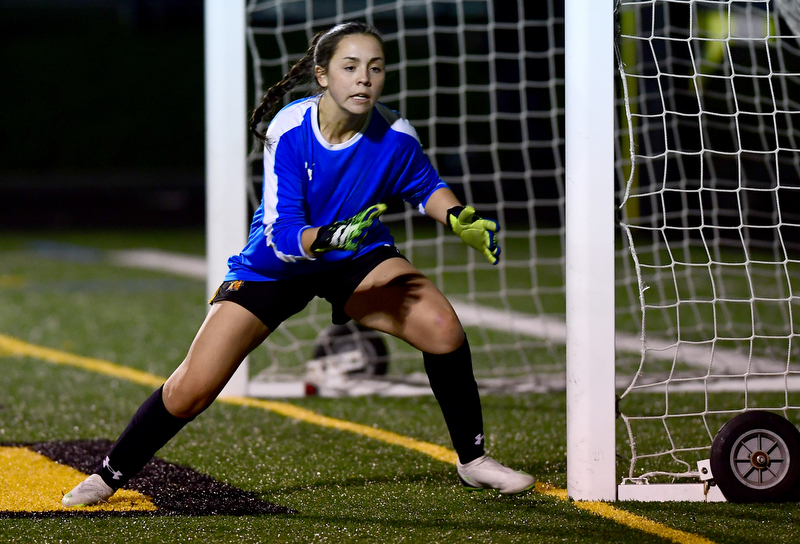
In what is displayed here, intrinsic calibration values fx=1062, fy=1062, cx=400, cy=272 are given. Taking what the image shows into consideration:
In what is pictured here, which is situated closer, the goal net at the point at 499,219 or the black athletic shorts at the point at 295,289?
the black athletic shorts at the point at 295,289

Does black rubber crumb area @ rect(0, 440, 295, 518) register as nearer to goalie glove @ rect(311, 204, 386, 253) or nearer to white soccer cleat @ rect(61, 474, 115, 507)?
white soccer cleat @ rect(61, 474, 115, 507)

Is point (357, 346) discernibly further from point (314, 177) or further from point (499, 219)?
point (499, 219)

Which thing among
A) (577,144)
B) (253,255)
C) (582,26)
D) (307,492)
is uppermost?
(582,26)

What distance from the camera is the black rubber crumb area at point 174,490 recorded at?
3.28 metres

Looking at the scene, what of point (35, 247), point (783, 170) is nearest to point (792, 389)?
point (783, 170)

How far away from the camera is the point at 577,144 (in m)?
3.29

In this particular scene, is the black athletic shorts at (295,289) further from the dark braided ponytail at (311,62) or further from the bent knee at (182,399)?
the dark braided ponytail at (311,62)

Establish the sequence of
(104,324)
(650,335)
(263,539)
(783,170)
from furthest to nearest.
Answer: (783,170)
(104,324)
(650,335)
(263,539)

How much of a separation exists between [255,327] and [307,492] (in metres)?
0.65

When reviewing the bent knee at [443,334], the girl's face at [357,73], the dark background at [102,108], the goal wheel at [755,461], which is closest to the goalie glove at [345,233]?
the girl's face at [357,73]

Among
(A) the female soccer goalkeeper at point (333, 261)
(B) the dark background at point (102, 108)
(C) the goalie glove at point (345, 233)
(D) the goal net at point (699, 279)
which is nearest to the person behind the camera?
(C) the goalie glove at point (345, 233)

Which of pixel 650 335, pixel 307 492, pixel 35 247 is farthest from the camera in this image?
pixel 35 247

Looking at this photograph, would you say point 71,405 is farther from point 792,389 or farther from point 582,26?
point 792,389

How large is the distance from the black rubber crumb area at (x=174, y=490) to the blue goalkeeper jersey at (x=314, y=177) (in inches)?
28.5
